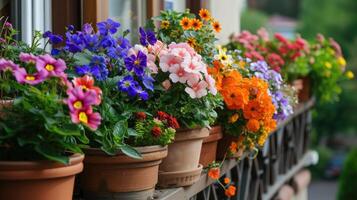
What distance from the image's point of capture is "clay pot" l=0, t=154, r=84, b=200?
5.76 feet

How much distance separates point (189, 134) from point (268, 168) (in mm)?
2294

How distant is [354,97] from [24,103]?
3378cm

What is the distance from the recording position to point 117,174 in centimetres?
212

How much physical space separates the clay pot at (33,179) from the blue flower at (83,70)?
1.05 ft

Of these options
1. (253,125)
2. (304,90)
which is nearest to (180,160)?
(253,125)

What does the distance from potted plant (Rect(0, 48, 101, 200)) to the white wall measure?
2.68 metres

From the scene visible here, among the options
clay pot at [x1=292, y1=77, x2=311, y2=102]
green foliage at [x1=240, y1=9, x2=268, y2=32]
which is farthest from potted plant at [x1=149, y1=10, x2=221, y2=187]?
green foliage at [x1=240, y1=9, x2=268, y2=32]

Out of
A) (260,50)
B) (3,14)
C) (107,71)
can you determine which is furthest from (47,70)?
(260,50)

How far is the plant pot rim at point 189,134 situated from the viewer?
2.45 metres

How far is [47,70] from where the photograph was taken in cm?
181

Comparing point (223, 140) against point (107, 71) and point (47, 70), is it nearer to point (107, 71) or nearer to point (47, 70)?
point (107, 71)

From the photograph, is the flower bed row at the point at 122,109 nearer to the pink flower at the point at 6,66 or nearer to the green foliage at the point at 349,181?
the pink flower at the point at 6,66

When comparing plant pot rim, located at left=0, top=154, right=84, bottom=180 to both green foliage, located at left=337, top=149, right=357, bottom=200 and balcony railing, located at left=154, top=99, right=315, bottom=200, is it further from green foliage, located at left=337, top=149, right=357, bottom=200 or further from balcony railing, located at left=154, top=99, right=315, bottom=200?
green foliage, located at left=337, top=149, right=357, bottom=200

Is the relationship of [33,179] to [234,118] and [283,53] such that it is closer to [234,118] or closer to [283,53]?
[234,118]
